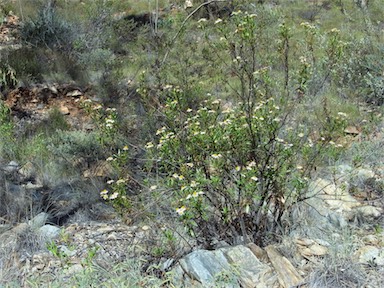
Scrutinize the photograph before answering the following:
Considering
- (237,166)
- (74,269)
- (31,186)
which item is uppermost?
(237,166)

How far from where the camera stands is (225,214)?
3.15 metres

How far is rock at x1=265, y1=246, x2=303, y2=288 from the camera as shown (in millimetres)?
2820

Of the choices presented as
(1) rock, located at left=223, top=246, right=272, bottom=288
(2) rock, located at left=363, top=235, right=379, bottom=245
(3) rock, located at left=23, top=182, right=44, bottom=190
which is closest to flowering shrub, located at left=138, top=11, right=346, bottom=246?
(1) rock, located at left=223, top=246, right=272, bottom=288

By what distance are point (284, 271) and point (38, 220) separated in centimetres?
230

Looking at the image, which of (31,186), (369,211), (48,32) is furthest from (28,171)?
(48,32)

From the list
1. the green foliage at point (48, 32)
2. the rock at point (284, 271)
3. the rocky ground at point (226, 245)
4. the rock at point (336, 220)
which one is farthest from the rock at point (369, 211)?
the green foliage at point (48, 32)

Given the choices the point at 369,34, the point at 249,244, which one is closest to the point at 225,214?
the point at 249,244

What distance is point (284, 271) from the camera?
289 cm

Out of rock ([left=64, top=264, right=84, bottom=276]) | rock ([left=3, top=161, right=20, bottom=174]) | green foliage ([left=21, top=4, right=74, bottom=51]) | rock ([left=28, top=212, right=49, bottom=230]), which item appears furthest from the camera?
green foliage ([left=21, top=4, right=74, bottom=51])

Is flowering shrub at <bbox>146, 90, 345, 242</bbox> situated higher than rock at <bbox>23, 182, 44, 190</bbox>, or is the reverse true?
flowering shrub at <bbox>146, 90, 345, 242</bbox>

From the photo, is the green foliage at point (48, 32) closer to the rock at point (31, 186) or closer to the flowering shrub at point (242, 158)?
the rock at point (31, 186)

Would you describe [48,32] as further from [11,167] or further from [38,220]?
[38,220]

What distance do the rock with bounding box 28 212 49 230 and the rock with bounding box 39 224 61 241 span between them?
0.05 meters

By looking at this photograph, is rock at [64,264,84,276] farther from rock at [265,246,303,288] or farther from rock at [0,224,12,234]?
rock at [265,246,303,288]
